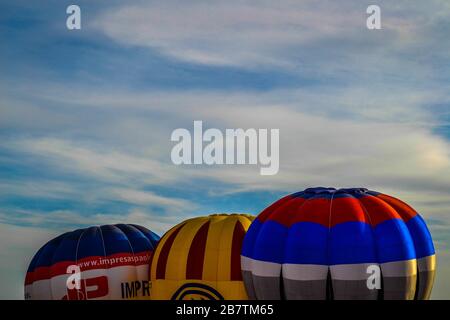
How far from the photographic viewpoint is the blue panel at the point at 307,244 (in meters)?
22.7

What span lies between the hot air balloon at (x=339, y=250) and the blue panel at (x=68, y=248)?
6627mm

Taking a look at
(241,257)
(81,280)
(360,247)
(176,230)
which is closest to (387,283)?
(360,247)

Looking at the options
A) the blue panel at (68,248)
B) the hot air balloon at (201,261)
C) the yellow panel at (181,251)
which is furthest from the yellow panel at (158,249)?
the blue panel at (68,248)

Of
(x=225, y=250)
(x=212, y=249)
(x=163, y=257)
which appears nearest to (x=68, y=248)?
(x=163, y=257)

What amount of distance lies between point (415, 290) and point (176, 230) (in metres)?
7.84

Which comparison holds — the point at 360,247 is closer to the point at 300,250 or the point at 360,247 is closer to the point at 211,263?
the point at 300,250

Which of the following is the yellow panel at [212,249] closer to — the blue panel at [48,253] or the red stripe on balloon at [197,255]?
the red stripe on balloon at [197,255]

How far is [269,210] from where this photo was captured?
2461 cm

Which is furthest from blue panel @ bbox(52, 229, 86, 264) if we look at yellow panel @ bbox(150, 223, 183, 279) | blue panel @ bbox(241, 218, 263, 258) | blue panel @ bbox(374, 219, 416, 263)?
blue panel @ bbox(374, 219, 416, 263)

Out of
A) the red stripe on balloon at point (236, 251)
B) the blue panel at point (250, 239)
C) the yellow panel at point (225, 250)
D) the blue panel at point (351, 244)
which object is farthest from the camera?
the yellow panel at point (225, 250)

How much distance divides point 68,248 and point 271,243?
316 inches

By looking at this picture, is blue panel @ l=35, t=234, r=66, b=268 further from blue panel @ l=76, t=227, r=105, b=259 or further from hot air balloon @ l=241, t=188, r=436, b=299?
hot air balloon @ l=241, t=188, r=436, b=299
